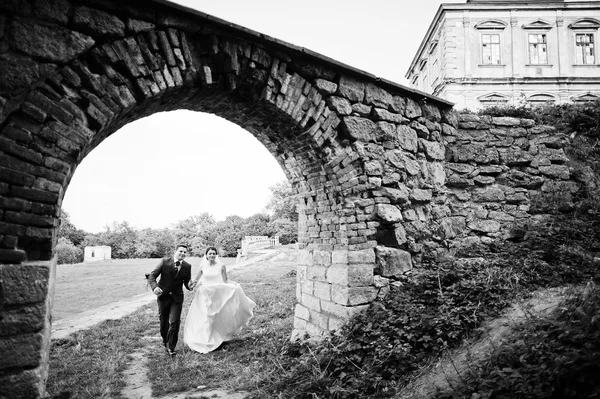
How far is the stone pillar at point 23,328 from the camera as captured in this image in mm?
2598

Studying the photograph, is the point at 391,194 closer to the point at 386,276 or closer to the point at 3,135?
the point at 386,276

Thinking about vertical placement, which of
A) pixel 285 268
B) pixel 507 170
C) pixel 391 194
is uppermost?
pixel 507 170

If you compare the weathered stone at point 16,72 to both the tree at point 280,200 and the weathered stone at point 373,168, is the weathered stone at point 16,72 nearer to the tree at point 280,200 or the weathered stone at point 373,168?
the weathered stone at point 373,168

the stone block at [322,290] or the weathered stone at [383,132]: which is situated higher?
the weathered stone at [383,132]

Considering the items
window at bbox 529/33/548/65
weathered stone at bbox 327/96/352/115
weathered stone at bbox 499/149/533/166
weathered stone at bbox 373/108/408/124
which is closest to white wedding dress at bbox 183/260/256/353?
weathered stone at bbox 327/96/352/115

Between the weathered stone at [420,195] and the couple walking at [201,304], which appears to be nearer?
the weathered stone at [420,195]

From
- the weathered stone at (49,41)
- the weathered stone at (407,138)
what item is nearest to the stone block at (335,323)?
the weathered stone at (407,138)

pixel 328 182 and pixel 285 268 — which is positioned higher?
pixel 328 182

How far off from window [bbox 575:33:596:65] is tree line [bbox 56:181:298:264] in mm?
20515

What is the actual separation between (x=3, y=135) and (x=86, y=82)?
2.44 feet

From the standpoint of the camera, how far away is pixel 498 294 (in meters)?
4.21

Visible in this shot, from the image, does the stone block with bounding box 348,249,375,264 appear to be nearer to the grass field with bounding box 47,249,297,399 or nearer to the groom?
the grass field with bounding box 47,249,297,399

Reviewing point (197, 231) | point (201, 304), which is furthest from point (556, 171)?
point (197, 231)

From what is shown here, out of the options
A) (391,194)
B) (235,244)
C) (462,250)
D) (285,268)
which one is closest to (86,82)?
(391,194)
